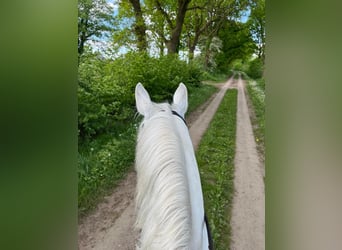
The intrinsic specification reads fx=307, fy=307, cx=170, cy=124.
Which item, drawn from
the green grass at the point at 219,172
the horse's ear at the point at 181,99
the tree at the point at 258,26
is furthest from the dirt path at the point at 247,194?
the horse's ear at the point at 181,99

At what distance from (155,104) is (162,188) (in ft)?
1.25

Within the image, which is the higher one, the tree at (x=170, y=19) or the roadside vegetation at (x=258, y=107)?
the tree at (x=170, y=19)

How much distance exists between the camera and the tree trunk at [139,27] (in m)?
1.20

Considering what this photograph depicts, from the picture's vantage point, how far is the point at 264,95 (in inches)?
43.4

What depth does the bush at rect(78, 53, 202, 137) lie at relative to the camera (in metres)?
1.18

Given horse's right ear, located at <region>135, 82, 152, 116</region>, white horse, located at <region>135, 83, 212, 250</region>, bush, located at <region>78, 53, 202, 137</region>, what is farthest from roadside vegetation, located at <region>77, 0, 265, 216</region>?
white horse, located at <region>135, 83, 212, 250</region>

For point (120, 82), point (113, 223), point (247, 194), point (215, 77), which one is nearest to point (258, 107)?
point (215, 77)

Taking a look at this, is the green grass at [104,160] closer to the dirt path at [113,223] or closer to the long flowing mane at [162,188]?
the dirt path at [113,223]

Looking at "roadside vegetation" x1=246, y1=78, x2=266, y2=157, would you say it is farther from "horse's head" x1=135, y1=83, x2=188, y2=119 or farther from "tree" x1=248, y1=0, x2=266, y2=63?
"horse's head" x1=135, y1=83, x2=188, y2=119

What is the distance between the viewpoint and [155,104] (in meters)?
1.04

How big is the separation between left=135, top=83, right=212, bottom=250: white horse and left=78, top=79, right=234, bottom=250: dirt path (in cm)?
33

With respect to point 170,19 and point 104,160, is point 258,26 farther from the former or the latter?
point 104,160

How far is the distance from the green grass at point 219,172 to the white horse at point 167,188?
267 mm
